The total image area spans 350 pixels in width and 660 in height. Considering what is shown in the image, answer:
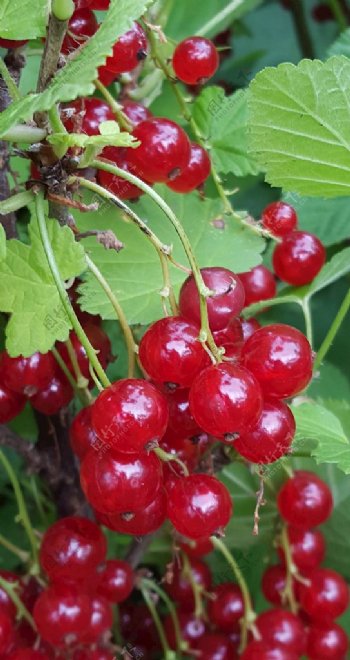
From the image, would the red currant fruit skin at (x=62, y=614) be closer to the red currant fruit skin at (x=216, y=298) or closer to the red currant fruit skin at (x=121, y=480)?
the red currant fruit skin at (x=121, y=480)

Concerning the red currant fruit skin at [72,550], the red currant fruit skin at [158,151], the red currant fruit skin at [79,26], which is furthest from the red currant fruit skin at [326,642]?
the red currant fruit skin at [79,26]

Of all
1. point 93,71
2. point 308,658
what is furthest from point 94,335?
point 308,658

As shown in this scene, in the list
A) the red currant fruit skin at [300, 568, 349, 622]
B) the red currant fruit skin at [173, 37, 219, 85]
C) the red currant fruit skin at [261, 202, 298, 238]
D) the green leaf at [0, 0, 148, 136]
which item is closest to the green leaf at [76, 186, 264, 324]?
the red currant fruit skin at [261, 202, 298, 238]

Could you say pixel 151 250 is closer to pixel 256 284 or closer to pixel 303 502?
pixel 256 284

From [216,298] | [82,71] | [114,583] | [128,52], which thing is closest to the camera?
[82,71]

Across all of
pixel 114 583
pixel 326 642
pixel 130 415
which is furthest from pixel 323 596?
pixel 130 415
